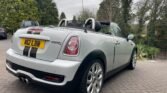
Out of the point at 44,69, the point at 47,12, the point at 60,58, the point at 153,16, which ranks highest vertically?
the point at 47,12

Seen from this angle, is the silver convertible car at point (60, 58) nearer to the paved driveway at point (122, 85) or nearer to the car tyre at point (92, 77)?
the car tyre at point (92, 77)

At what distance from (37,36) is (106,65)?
140 cm

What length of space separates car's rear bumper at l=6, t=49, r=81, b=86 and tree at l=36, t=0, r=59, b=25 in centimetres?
→ 3286

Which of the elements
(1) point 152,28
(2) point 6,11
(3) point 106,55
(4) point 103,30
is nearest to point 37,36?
(3) point 106,55

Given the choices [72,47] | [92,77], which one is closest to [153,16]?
[92,77]

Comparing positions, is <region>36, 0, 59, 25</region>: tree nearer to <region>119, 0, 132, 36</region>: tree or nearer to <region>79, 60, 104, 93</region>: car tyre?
<region>119, 0, 132, 36</region>: tree

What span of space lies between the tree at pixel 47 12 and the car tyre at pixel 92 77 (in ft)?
107

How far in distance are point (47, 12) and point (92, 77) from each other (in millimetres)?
34345

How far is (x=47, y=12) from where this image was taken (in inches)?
1446

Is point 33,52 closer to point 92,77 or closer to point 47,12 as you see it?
point 92,77

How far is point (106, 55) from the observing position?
→ 391 centimetres

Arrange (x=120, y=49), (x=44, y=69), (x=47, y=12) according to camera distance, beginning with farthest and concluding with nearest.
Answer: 1. (x=47, y=12)
2. (x=120, y=49)
3. (x=44, y=69)

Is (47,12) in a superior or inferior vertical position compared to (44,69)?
superior

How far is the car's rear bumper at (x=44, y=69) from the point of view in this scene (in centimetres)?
303
